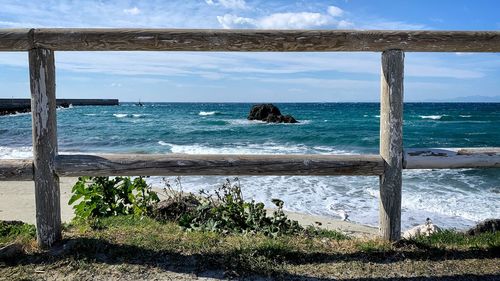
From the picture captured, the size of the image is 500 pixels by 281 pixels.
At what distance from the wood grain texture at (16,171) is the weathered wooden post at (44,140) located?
53 millimetres

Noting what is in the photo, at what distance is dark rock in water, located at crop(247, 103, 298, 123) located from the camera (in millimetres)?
42081

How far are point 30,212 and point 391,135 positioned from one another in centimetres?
660

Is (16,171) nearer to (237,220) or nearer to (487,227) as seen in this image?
(237,220)

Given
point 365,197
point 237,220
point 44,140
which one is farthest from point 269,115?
point 44,140

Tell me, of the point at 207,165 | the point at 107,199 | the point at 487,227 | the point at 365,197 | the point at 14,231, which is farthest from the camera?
the point at 365,197

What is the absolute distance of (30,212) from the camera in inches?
306

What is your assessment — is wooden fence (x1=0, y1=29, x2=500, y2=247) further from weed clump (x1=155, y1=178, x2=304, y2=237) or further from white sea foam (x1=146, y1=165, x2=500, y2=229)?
white sea foam (x1=146, y1=165, x2=500, y2=229)

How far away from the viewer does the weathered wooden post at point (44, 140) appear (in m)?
3.76

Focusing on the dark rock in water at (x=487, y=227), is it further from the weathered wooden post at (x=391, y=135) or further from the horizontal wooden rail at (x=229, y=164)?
the weathered wooden post at (x=391, y=135)

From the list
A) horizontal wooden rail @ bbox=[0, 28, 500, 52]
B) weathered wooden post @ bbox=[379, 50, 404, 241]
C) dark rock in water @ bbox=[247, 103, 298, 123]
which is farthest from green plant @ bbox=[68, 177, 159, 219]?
dark rock in water @ bbox=[247, 103, 298, 123]

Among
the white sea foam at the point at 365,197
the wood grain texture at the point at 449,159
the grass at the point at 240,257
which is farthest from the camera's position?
the white sea foam at the point at 365,197

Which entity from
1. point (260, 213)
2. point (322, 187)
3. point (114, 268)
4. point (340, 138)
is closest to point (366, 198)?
point (322, 187)

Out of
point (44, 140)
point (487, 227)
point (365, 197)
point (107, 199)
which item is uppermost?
point (44, 140)

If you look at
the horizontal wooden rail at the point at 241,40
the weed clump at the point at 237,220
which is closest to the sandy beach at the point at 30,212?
the weed clump at the point at 237,220
